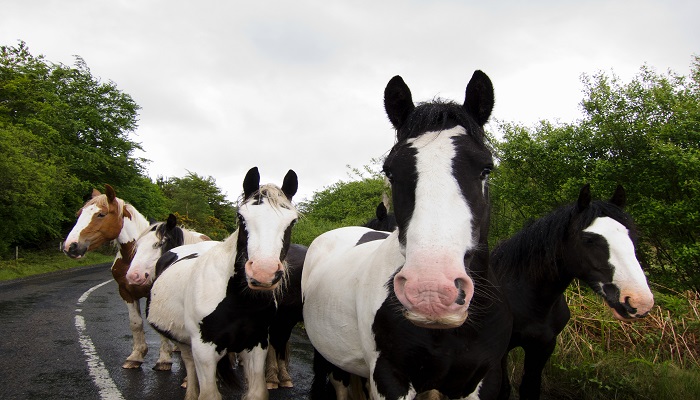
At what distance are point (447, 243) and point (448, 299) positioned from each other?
235mm

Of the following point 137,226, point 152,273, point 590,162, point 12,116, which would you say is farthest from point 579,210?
point 12,116

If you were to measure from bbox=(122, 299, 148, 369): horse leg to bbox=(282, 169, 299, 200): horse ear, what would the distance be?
3.22 m

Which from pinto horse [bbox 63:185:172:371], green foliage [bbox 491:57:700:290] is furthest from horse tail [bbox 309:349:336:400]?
green foliage [bbox 491:57:700:290]

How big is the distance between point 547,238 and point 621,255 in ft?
2.17

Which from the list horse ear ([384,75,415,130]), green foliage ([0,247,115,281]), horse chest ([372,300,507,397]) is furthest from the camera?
green foliage ([0,247,115,281])

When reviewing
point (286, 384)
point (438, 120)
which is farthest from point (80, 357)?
point (438, 120)

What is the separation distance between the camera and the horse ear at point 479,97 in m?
2.45

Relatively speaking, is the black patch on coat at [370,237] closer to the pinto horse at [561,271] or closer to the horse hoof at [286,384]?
the pinto horse at [561,271]

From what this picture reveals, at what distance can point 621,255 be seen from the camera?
3.57 m

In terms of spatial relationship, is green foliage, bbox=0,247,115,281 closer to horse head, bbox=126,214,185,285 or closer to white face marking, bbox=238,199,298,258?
horse head, bbox=126,214,185,285

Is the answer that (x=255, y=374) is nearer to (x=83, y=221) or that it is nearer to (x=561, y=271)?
(x=561, y=271)

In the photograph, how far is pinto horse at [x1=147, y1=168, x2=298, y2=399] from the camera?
3787mm

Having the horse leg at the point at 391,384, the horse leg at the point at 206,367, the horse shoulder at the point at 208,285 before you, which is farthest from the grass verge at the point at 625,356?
the horse shoulder at the point at 208,285

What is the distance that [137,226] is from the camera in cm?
748
